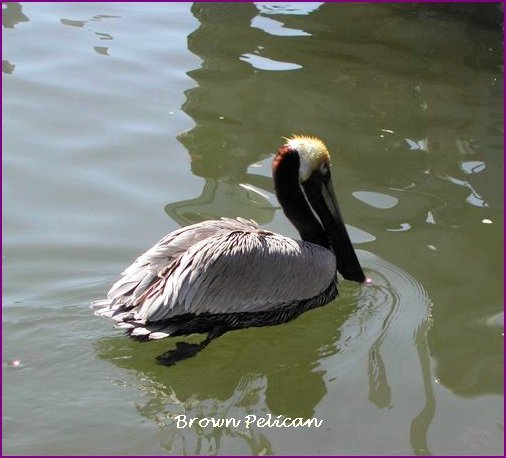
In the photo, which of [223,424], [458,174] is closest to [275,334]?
[223,424]

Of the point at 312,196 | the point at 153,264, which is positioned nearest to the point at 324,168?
the point at 312,196

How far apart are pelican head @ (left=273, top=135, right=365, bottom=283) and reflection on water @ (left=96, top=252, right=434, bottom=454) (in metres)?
0.23

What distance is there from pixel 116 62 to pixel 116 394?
412 centimetres

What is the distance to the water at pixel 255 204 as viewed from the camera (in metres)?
3.35

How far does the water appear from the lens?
3.35m

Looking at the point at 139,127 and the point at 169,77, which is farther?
the point at 169,77

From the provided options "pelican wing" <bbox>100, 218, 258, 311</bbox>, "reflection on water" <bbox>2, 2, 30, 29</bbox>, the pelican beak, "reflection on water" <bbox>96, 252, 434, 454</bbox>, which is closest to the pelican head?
the pelican beak

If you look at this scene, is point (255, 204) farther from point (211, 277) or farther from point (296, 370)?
point (296, 370)

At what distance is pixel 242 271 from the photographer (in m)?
3.81

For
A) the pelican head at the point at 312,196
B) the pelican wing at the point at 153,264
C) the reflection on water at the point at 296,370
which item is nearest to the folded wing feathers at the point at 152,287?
the pelican wing at the point at 153,264

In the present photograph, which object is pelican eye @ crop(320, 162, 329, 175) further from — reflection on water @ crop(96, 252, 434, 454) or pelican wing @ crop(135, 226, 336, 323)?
reflection on water @ crop(96, 252, 434, 454)

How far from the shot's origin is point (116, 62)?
6.93m

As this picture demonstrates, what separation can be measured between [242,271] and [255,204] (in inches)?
46.1

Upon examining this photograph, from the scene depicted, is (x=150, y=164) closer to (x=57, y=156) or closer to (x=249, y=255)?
(x=57, y=156)
